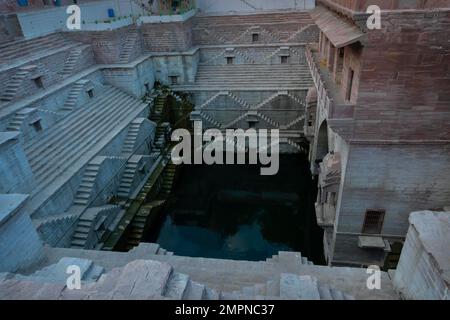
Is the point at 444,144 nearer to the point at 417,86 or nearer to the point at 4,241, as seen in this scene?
the point at 417,86

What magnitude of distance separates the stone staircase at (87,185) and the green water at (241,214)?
3849 millimetres

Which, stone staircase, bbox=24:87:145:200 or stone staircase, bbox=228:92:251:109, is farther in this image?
stone staircase, bbox=228:92:251:109

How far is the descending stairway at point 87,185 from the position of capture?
13858mm

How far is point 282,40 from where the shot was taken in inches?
973

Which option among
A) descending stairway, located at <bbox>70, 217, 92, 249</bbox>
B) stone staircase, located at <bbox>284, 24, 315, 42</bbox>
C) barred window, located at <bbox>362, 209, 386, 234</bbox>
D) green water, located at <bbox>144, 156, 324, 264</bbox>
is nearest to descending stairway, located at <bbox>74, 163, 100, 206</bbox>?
descending stairway, located at <bbox>70, 217, 92, 249</bbox>

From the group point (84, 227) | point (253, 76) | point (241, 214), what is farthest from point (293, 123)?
point (84, 227)

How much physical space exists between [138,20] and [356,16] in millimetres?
19622

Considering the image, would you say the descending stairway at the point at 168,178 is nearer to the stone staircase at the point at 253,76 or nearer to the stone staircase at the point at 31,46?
the stone staircase at the point at 253,76

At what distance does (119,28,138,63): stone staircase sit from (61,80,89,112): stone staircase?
416 cm

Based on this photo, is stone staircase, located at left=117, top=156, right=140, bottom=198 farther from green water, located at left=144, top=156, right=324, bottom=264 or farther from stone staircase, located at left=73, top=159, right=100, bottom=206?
green water, located at left=144, top=156, right=324, bottom=264

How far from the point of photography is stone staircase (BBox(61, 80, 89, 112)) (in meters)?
17.5

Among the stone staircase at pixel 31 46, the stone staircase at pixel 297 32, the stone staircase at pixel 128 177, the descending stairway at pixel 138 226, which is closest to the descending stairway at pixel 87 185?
the stone staircase at pixel 128 177
